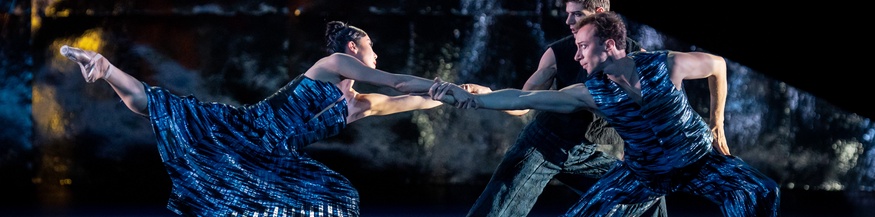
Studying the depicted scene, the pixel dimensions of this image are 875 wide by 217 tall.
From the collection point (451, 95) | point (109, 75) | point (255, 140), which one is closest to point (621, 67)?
point (451, 95)

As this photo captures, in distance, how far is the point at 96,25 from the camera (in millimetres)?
6062

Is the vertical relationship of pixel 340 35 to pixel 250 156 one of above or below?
above

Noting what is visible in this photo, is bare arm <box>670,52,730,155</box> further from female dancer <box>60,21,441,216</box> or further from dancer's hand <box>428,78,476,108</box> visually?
female dancer <box>60,21,441,216</box>

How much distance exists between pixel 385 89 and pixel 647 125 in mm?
2763

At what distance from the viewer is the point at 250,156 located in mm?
3793

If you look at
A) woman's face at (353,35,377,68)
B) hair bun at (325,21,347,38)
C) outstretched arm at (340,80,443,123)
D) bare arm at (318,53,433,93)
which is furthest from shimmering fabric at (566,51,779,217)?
hair bun at (325,21,347,38)

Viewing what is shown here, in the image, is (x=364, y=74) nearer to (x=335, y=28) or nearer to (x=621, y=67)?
(x=335, y=28)

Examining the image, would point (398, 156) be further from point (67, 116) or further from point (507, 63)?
point (67, 116)

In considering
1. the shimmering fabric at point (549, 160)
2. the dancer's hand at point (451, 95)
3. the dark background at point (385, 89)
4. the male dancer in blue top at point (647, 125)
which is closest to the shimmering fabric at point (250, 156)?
the dancer's hand at point (451, 95)

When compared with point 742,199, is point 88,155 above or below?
above

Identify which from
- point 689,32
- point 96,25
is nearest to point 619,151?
point 689,32

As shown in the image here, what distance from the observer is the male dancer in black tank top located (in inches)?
152

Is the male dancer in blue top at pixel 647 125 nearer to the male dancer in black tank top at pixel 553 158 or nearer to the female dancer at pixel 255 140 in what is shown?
the male dancer in black tank top at pixel 553 158

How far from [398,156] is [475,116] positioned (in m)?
0.52
